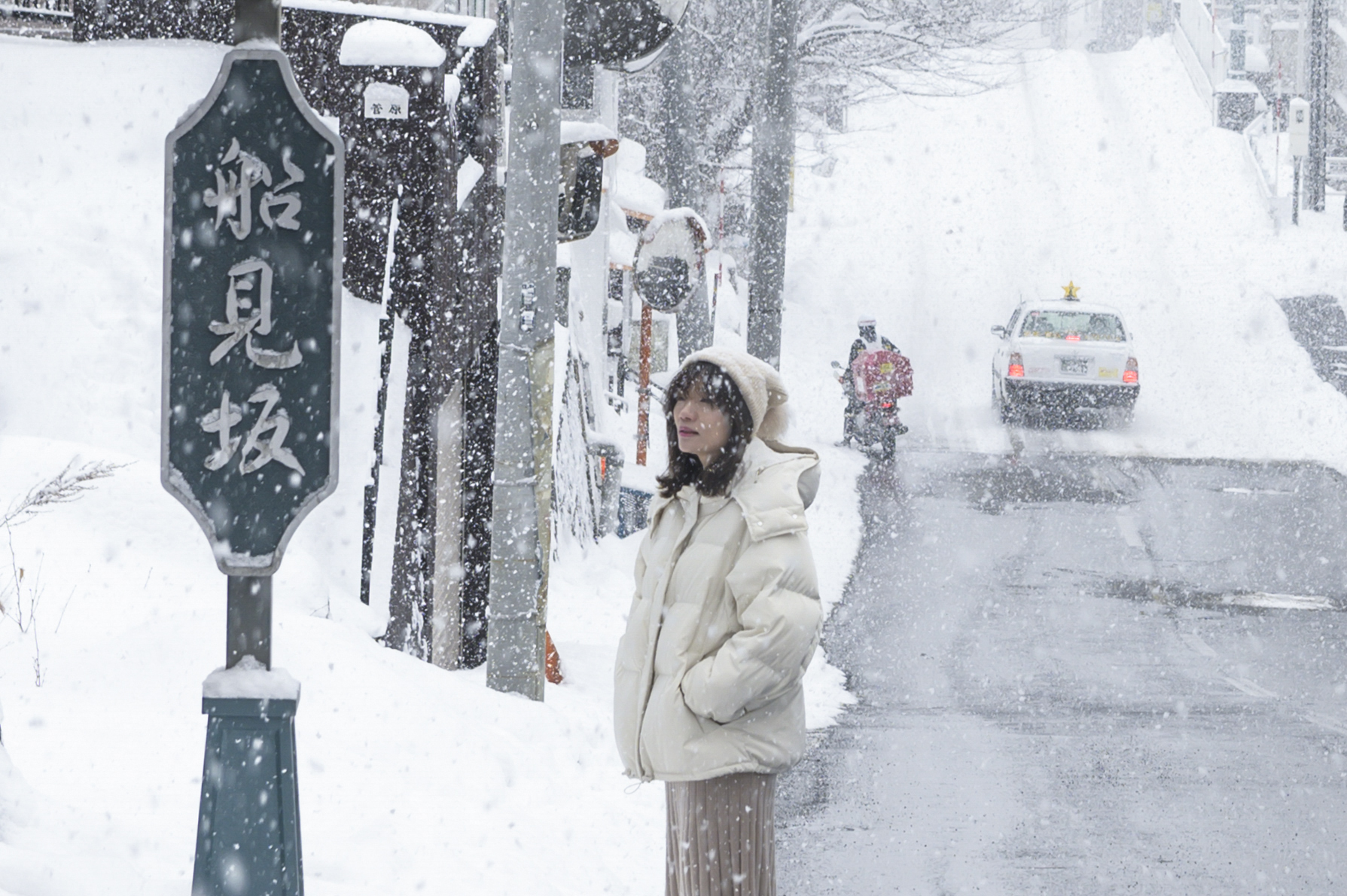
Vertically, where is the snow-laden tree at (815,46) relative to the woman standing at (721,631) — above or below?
above

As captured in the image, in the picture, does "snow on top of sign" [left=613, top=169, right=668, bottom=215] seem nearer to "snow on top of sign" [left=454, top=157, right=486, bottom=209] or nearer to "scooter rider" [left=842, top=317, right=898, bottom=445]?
"scooter rider" [left=842, top=317, right=898, bottom=445]

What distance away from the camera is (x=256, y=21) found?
4094mm

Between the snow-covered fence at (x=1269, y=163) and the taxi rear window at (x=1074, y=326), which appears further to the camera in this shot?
the snow-covered fence at (x=1269, y=163)

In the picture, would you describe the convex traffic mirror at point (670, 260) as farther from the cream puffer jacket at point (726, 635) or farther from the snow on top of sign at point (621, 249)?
the cream puffer jacket at point (726, 635)

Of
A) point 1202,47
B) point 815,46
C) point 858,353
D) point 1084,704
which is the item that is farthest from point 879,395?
point 1202,47

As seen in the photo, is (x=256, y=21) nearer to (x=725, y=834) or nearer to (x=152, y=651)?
(x=725, y=834)

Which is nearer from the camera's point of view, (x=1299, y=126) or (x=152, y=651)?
(x=152, y=651)

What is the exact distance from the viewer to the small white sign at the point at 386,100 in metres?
8.16

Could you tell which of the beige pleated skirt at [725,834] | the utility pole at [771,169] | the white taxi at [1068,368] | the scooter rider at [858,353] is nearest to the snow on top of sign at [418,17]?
the beige pleated skirt at [725,834]

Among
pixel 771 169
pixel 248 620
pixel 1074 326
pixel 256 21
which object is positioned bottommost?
pixel 248 620

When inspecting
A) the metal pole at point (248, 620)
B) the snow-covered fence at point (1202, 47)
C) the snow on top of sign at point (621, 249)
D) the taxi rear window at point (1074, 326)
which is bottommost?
the metal pole at point (248, 620)

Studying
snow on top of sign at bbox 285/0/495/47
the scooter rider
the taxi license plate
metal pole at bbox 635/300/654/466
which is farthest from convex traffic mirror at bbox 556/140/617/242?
the taxi license plate

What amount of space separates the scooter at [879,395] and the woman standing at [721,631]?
570 inches

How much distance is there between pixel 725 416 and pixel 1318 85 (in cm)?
3094
